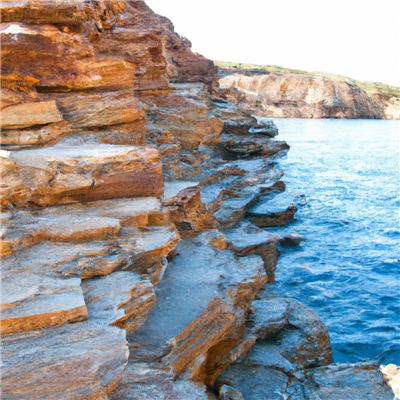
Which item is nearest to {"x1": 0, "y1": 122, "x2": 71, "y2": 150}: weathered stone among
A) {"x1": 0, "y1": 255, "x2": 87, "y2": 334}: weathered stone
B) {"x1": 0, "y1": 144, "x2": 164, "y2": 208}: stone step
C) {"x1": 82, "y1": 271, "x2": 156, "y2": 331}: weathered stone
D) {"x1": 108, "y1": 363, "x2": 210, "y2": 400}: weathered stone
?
{"x1": 0, "y1": 144, "x2": 164, "y2": 208}: stone step

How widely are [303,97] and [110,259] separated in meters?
57.8

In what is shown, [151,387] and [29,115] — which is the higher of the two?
[29,115]

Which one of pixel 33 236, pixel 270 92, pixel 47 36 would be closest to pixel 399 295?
pixel 33 236

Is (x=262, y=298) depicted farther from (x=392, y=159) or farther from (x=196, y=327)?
(x=392, y=159)

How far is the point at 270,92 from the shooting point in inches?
2247

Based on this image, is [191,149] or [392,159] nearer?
[191,149]

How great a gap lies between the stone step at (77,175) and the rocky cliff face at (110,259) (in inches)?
0.9

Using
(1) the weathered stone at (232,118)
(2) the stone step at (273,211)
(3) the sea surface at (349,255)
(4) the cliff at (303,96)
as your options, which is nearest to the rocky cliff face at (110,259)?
(3) the sea surface at (349,255)

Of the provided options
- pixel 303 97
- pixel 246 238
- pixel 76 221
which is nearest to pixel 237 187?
pixel 246 238

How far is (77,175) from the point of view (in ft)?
18.4

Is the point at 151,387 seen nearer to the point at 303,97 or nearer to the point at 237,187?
the point at 237,187

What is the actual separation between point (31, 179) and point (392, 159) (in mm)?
27054

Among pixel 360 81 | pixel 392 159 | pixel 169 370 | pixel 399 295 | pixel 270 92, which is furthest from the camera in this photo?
pixel 360 81

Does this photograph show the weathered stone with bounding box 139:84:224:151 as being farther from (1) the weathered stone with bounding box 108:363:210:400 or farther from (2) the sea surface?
(1) the weathered stone with bounding box 108:363:210:400
